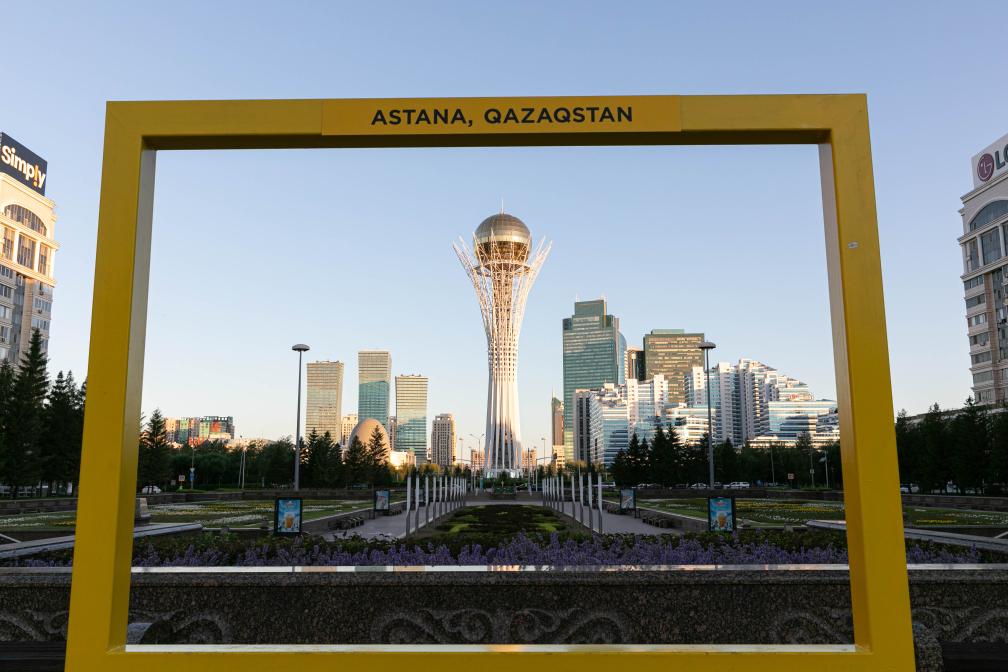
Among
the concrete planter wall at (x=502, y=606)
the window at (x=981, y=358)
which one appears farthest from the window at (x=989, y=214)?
the concrete planter wall at (x=502, y=606)

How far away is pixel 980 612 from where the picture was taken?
260 inches

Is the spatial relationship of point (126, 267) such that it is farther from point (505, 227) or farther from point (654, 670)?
point (505, 227)

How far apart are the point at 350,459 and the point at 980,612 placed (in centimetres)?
6828

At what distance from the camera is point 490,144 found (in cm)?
309

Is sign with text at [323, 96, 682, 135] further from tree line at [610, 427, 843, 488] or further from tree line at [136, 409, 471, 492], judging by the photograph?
tree line at [610, 427, 843, 488]

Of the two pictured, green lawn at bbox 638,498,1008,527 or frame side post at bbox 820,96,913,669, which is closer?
frame side post at bbox 820,96,913,669

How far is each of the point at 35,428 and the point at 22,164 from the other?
50191 millimetres

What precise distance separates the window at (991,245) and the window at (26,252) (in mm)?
101203

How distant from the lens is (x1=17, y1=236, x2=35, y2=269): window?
264 ft

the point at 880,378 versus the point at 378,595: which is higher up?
the point at 880,378

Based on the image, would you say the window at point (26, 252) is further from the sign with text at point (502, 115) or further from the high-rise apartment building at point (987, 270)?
the high-rise apartment building at point (987, 270)

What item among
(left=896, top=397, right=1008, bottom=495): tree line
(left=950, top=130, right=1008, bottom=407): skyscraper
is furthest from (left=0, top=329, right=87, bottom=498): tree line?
(left=950, top=130, right=1008, bottom=407): skyscraper

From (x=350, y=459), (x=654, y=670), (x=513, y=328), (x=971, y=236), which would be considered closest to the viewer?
(x=654, y=670)

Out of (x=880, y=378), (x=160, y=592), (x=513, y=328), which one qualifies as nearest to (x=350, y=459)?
(x=513, y=328)
